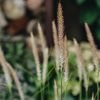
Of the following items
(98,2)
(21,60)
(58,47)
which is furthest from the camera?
(98,2)

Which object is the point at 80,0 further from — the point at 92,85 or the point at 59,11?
the point at 59,11

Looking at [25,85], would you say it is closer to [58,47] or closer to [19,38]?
[19,38]

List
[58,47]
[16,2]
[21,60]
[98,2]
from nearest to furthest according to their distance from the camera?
[58,47]
[21,60]
[98,2]
[16,2]

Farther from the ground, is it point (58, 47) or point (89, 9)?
point (89, 9)

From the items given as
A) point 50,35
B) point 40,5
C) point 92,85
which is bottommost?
point 92,85

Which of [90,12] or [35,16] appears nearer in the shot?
[90,12]

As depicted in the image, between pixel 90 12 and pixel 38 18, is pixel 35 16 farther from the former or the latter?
pixel 90 12

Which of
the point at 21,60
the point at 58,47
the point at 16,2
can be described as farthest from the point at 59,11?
the point at 16,2

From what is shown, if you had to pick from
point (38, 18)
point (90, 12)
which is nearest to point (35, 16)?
point (38, 18)

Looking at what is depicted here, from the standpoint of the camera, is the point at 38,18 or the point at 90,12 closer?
the point at 90,12

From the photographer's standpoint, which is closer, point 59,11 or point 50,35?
point 59,11
